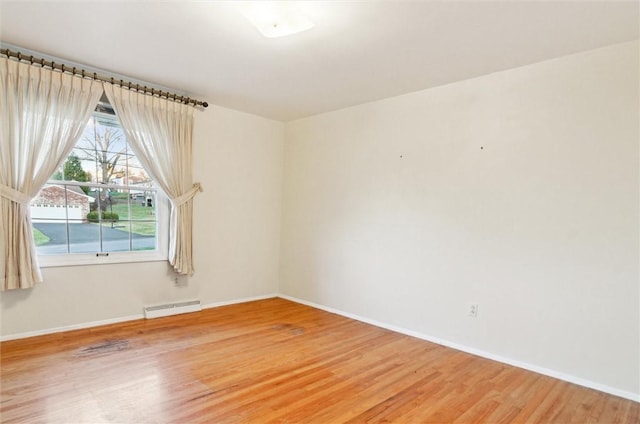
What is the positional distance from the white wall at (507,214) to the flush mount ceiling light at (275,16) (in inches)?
72.1

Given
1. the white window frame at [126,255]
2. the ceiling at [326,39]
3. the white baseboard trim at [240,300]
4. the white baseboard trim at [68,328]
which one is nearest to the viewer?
the ceiling at [326,39]

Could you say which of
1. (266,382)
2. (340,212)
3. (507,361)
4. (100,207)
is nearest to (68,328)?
(100,207)

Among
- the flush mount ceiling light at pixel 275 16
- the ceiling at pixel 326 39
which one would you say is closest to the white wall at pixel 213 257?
the ceiling at pixel 326 39

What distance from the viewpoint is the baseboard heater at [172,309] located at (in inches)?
148

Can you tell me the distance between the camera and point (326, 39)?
2.55m

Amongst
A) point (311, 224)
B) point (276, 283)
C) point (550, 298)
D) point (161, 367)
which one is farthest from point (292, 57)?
point (276, 283)

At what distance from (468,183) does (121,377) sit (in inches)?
127

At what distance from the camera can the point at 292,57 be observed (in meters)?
2.86

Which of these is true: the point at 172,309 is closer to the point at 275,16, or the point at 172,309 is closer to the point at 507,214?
the point at 275,16

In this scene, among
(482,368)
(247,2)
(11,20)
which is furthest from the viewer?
(482,368)

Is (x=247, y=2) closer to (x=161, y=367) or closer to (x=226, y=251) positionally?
(x=161, y=367)

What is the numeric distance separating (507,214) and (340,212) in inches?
75.2

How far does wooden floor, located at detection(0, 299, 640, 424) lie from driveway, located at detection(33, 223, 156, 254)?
0.80 metres

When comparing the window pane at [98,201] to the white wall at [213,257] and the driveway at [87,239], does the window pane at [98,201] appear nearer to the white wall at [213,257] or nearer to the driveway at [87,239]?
the driveway at [87,239]
